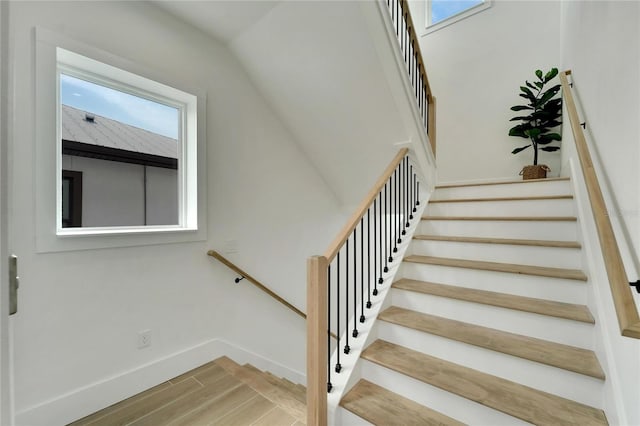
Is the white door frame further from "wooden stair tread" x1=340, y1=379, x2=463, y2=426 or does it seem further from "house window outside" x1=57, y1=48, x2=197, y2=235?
"house window outside" x1=57, y1=48, x2=197, y2=235

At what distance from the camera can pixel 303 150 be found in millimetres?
3443

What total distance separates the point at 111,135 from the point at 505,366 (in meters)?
2.99

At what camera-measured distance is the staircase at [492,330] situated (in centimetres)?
136

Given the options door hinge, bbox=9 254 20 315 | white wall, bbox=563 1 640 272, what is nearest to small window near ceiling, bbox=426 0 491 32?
white wall, bbox=563 1 640 272

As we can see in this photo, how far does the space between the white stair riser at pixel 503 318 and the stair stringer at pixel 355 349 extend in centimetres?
12

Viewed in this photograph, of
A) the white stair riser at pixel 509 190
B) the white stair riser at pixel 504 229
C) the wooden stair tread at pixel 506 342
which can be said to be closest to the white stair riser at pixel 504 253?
the white stair riser at pixel 504 229

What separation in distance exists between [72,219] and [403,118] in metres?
2.69

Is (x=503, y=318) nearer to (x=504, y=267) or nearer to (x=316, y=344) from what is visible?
(x=504, y=267)

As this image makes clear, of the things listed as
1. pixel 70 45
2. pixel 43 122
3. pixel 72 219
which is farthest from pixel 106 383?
pixel 70 45

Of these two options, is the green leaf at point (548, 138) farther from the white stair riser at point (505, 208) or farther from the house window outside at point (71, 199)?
the house window outside at point (71, 199)

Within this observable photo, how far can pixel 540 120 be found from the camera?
3191 mm

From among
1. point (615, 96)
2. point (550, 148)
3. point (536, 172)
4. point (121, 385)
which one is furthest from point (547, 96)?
point (121, 385)

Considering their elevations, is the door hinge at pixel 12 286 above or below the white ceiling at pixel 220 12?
below

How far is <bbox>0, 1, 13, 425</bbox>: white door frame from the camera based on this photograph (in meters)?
0.46
